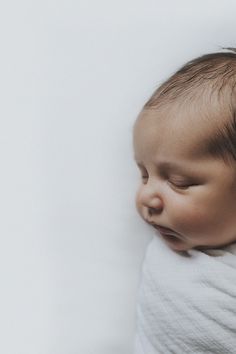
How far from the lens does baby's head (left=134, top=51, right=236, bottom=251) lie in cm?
84

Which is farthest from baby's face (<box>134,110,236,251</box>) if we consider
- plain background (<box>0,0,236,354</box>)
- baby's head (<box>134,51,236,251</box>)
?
plain background (<box>0,0,236,354</box>)

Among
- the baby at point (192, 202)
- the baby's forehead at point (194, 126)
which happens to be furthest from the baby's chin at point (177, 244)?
the baby's forehead at point (194, 126)

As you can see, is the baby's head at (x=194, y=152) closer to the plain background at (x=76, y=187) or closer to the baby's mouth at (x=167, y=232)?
the baby's mouth at (x=167, y=232)

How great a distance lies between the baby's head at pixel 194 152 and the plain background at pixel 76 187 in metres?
0.12

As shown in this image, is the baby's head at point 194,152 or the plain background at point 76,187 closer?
the baby's head at point 194,152

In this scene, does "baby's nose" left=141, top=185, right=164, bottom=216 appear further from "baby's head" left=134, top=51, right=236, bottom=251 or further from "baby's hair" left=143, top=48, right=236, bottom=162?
"baby's hair" left=143, top=48, right=236, bottom=162

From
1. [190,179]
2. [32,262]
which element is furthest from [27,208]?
[190,179]

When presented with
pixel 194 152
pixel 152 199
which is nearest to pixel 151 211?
pixel 152 199

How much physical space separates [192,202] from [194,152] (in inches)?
3.2

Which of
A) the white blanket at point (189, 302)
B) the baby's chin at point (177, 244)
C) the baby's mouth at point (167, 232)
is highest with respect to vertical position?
the baby's mouth at point (167, 232)

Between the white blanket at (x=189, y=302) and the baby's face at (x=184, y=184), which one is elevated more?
the baby's face at (x=184, y=184)

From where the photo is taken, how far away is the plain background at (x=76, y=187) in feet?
3.32

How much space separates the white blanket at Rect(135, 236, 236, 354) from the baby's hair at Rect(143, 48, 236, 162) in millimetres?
180

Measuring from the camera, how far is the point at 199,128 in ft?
2.78
